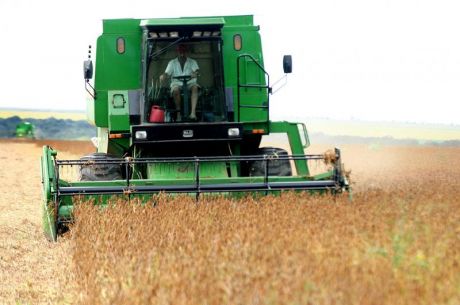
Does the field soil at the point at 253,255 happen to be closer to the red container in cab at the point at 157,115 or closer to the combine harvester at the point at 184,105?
the combine harvester at the point at 184,105

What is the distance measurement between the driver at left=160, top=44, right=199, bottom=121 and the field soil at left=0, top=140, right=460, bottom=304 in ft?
6.88

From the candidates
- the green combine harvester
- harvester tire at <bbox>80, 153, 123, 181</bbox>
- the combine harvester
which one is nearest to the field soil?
Answer: harvester tire at <bbox>80, 153, 123, 181</bbox>

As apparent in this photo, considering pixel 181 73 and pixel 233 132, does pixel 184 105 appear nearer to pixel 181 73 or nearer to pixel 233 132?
pixel 181 73

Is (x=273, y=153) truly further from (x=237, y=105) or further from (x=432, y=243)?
(x=432, y=243)

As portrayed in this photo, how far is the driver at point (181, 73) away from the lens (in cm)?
993

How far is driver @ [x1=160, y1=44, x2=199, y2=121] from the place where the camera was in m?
9.93

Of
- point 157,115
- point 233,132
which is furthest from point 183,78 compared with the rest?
point 233,132

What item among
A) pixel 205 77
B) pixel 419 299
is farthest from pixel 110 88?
pixel 419 299

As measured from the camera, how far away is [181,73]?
999cm

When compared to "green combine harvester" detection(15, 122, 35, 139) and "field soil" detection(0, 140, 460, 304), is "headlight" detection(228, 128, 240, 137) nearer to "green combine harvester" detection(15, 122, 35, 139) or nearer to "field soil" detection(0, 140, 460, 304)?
"field soil" detection(0, 140, 460, 304)

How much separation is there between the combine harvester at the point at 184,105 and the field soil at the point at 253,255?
1660 millimetres

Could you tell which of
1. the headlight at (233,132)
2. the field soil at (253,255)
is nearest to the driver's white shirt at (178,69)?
the headlight at (233,132)

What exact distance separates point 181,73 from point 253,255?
19.5ft

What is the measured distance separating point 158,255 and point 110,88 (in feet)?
18.7
